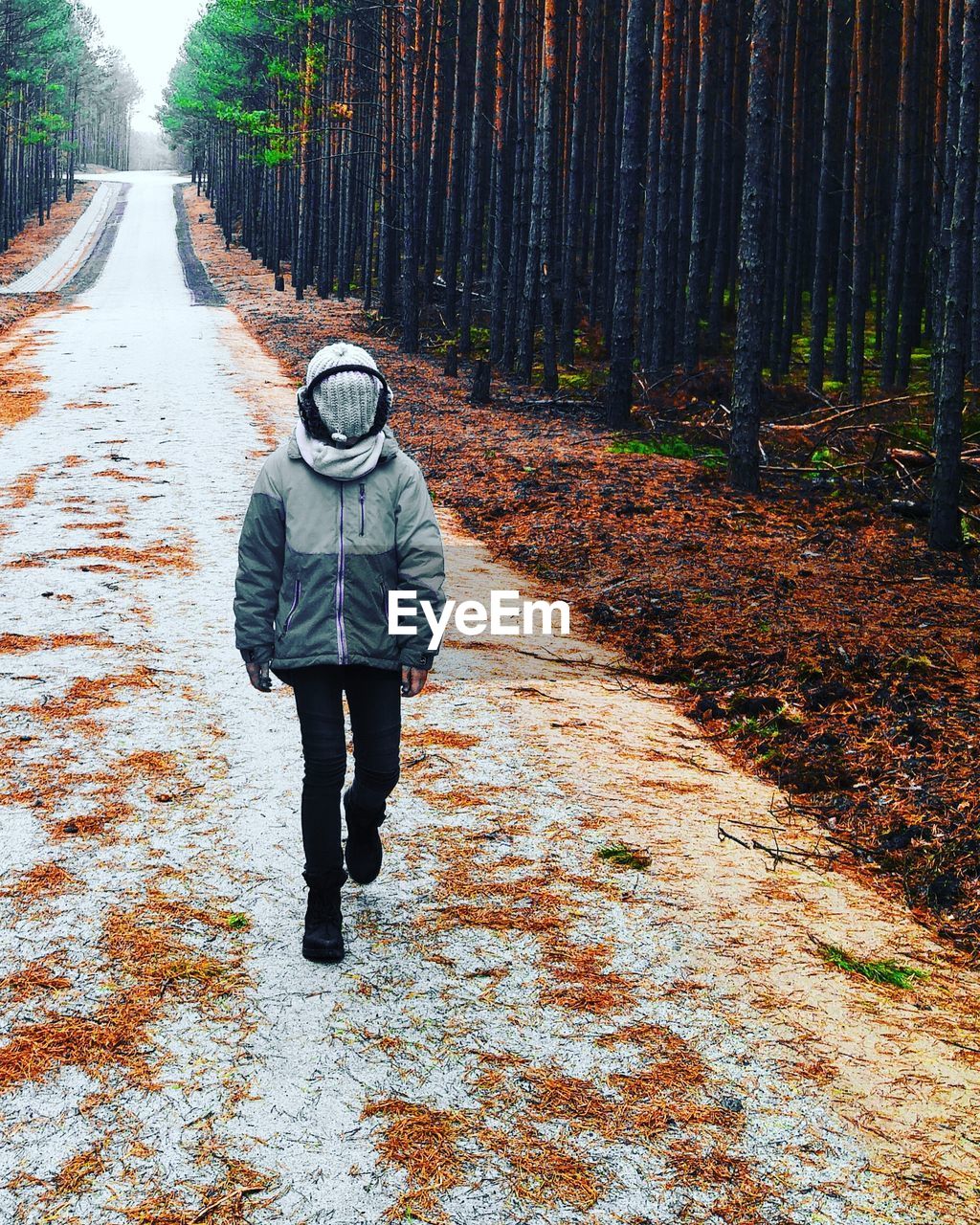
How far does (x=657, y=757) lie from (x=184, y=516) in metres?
5.92

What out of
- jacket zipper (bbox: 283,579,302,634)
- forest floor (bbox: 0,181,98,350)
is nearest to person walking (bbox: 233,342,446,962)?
jacket zipper (bbox: 283,579,302,634)

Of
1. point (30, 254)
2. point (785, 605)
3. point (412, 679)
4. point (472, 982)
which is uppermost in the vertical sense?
point (30, 254)

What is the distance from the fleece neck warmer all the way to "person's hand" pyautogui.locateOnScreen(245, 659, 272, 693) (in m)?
0.68

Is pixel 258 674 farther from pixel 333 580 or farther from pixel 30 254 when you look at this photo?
pixel 30 254

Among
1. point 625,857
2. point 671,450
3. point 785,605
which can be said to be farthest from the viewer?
point 671,450

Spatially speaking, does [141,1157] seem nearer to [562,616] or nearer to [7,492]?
[562,616]

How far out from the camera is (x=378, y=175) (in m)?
32.3

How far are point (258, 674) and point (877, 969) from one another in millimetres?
2396

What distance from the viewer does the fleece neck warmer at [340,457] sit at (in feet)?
12.0

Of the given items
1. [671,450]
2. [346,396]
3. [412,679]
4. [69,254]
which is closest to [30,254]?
[69,254]

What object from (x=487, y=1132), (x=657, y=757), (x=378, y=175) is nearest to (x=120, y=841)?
(x=487, y=1132)

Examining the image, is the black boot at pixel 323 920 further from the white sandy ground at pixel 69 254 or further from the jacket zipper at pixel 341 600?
the white sandy ground at pixel 69 254

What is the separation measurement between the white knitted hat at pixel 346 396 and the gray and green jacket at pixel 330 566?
15 centimetres

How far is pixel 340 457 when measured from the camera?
3.67 meters
